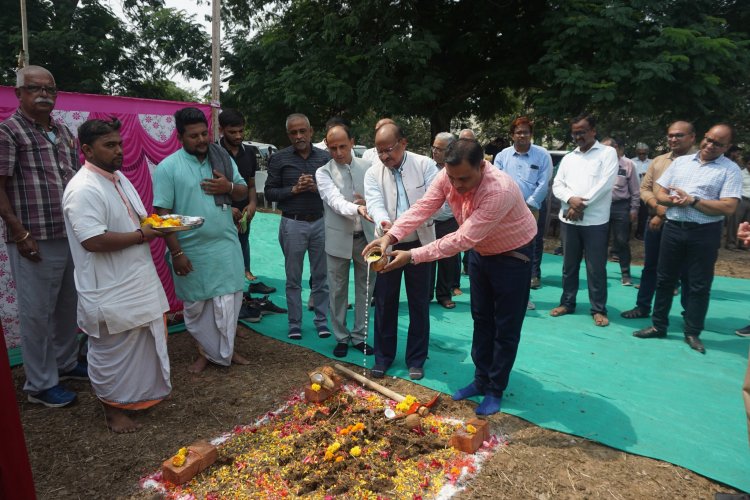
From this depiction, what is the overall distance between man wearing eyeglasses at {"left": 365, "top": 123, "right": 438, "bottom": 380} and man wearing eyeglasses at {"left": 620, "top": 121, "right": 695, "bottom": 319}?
2483 mm

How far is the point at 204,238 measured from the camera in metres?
3.80

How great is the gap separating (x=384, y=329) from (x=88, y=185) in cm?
229

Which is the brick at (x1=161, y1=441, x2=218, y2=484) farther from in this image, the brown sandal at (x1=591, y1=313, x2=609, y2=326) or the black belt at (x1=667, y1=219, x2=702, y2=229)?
the black belt at (x1=667, y1=219, x2=702, y2=229)

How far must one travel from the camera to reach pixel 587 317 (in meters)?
5.43

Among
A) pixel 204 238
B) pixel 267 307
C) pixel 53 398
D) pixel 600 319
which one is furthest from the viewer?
pixel 267 307

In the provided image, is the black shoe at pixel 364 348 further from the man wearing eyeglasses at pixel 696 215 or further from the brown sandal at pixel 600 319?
the man wearing eyeglasses at pixel 696 215

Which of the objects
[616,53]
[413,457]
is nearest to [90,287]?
[413,457]

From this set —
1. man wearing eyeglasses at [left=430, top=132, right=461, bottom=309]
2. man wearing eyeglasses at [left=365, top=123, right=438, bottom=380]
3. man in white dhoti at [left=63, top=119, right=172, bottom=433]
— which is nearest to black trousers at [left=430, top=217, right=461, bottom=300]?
man wearing eyeglasses at [left=430, top=132, right=461, bottom=309]

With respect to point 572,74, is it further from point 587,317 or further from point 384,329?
point 384,329

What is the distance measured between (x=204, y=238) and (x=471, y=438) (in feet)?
7.87

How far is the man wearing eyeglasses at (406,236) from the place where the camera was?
3754 millimetres

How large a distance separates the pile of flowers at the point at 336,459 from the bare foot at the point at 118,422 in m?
0.58

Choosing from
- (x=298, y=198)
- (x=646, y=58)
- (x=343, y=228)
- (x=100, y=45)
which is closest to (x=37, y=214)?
(x=298, y=198)

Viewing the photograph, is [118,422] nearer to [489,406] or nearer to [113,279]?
[113,279]
